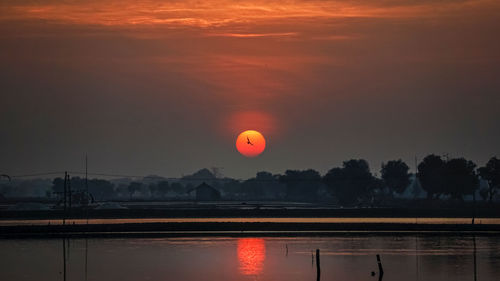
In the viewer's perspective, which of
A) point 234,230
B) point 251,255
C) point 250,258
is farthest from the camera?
point 234,230

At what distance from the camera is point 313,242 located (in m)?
121

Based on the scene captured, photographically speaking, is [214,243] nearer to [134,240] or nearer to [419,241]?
[134,240]

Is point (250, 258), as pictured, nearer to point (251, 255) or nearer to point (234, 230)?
point (251, 255)

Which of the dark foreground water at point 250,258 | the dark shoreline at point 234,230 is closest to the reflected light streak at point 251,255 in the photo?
the dark foreground water at point 250,258

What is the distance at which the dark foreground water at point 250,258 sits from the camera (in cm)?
8531

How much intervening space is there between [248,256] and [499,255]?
1046 inches

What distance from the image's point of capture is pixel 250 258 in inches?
3917

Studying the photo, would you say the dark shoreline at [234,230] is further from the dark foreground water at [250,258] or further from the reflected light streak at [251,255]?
the reflected light streak at [251,255]

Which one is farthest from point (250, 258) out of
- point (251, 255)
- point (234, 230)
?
point (234, 230)

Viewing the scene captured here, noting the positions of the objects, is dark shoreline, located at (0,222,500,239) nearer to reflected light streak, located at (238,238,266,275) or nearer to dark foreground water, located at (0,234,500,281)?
dark foreground water, located at (0,234,500,281)

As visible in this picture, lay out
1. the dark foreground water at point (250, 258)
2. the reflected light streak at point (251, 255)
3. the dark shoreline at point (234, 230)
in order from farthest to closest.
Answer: the dark shoreline at point (234, 230)
the reflected light streak at point (251, 255)
the dark foreground water at point (250, 258)

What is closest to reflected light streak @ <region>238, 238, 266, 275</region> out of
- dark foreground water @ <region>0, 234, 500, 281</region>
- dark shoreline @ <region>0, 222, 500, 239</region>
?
dark foreground water @ <region>0, 234, 500, 281</region>

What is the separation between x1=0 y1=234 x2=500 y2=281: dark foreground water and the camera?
85.3 metres

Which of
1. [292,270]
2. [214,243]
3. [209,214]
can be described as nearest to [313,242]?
[214,243]
